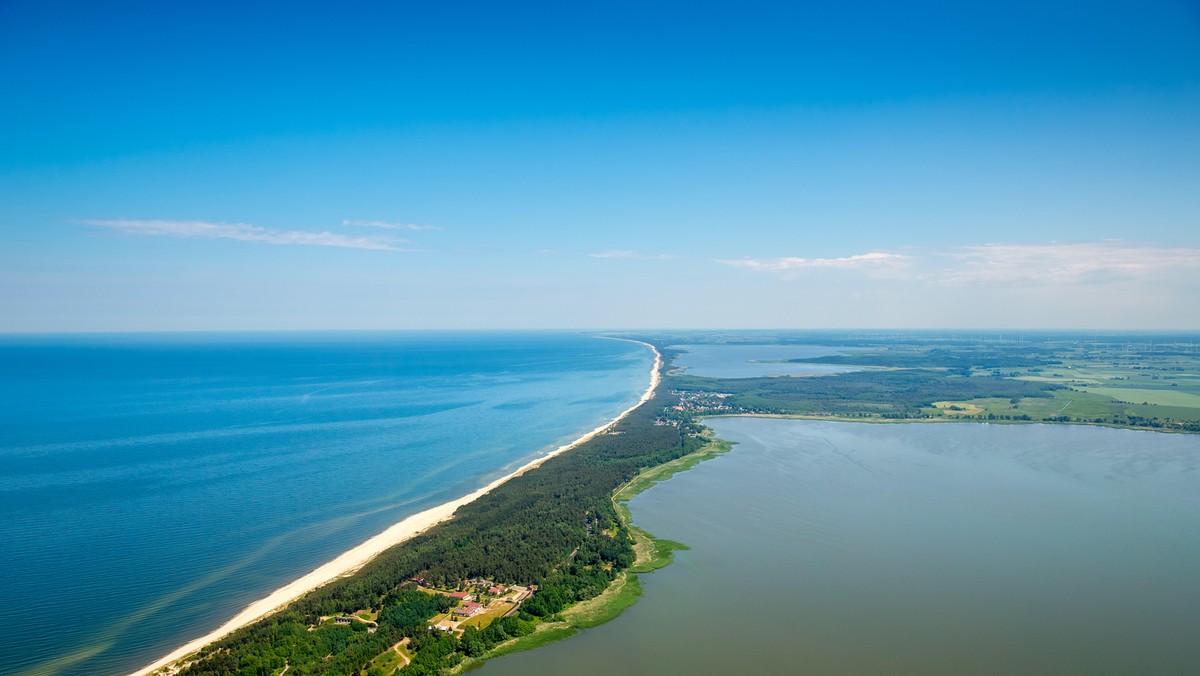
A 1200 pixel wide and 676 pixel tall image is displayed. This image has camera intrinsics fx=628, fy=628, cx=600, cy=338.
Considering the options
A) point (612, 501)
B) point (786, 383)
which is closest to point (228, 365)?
point (786, 383)

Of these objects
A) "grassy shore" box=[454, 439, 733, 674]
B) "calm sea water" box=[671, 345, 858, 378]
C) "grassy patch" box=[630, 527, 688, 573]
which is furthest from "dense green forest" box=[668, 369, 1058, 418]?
"grassy shore" box=[454, 439, 733, 674]

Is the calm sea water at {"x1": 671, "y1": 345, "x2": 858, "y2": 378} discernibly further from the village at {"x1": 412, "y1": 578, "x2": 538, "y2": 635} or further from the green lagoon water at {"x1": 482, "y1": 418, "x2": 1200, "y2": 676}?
the village at {"x1": 412, "y1": 578, "x2": 538, "y2": 635}

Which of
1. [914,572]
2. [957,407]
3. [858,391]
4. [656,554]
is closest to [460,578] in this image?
[656,554]

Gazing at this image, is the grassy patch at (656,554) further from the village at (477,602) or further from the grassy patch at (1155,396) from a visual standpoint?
the grassy patch at (1155,396)

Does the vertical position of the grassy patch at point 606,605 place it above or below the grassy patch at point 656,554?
below

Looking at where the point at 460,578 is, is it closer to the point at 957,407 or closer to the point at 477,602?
the point at 477,602

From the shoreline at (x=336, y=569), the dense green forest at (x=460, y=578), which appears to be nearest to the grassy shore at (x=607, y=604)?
the dense green forest at (x=460, y=578)
